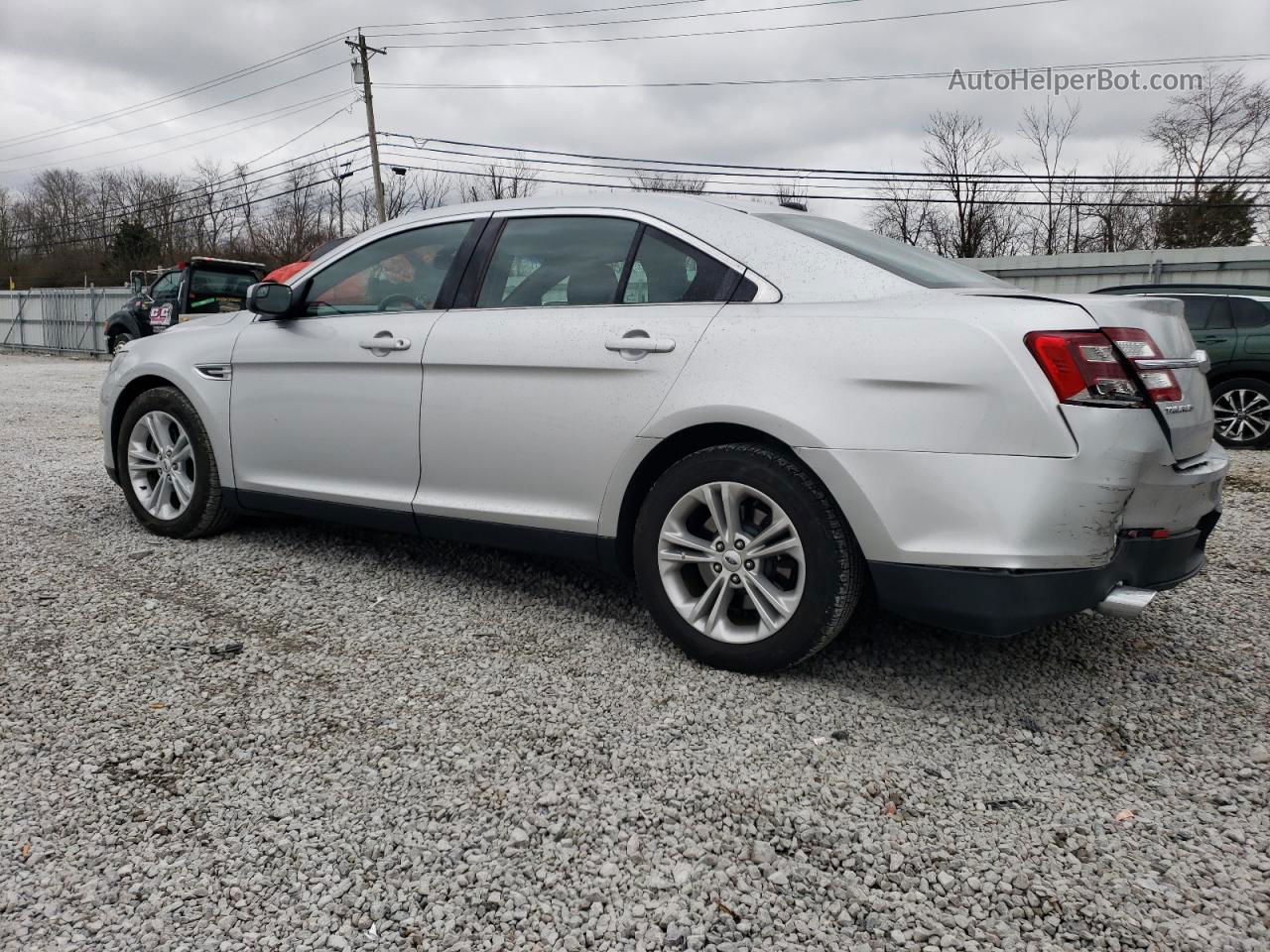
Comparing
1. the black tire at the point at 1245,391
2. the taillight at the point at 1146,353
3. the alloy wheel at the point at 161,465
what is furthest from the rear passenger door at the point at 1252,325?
the alloy wheel at the point at 161,465

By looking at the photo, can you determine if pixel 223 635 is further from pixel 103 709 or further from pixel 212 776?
pixel 212 776

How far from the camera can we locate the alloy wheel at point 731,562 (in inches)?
110

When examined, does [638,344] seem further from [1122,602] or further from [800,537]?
[1122,602]

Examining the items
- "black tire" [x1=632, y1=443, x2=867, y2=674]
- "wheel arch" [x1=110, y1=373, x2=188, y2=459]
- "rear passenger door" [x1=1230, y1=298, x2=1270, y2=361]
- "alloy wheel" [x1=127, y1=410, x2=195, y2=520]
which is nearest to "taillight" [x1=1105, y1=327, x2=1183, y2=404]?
"black tire" [x1=632, y1=443, x2=867, y2=674]

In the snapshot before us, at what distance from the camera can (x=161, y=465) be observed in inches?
177

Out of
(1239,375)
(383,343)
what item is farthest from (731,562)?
(1239,375)

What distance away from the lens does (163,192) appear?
142 feet

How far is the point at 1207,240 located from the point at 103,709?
2973 centimetres

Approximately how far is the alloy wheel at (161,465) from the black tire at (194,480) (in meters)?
0.03

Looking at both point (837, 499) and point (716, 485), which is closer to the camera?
point (837, 499)

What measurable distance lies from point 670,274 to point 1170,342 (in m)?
1.54

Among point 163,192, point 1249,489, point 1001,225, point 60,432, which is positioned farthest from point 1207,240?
point 163,192

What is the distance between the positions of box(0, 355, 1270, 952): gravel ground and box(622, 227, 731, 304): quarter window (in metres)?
1.24

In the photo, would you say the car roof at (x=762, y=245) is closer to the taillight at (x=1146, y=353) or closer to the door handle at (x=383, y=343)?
the taillight at (x=1146, y=353)
